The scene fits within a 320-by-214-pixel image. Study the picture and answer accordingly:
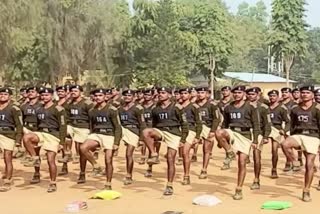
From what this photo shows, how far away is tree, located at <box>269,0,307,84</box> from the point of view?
185 feet

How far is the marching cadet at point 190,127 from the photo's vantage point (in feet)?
43.7

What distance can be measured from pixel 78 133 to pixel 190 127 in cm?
241

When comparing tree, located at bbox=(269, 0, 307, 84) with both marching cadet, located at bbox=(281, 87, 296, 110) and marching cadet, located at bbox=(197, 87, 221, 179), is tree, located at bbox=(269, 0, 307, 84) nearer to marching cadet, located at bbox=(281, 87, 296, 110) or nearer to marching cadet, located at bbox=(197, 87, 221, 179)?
marching cadet, located at bbox=(281, 87, 296, 110)

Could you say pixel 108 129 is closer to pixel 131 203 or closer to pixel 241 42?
pixel 131 203

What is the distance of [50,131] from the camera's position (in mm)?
13086

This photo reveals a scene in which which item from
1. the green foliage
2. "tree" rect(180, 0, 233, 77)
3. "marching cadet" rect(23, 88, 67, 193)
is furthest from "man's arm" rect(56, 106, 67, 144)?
"tree" rect(180, 0, 233, 77)

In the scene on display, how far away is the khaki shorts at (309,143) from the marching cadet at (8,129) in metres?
5.13

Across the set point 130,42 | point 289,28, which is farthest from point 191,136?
point 289,28

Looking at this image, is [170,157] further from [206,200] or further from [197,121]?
[197,121]

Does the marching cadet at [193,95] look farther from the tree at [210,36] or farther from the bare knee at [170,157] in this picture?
the tree at [210,36]

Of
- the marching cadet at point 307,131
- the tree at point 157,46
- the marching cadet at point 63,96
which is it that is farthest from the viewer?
the tree at point 157,46

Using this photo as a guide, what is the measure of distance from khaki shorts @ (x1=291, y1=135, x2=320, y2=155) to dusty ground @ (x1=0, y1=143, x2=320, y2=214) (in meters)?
0.86

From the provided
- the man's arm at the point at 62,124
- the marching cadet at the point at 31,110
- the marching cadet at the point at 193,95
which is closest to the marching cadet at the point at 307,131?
the marching cadet at the point at 193,95

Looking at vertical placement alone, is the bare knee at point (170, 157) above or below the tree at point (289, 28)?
below
